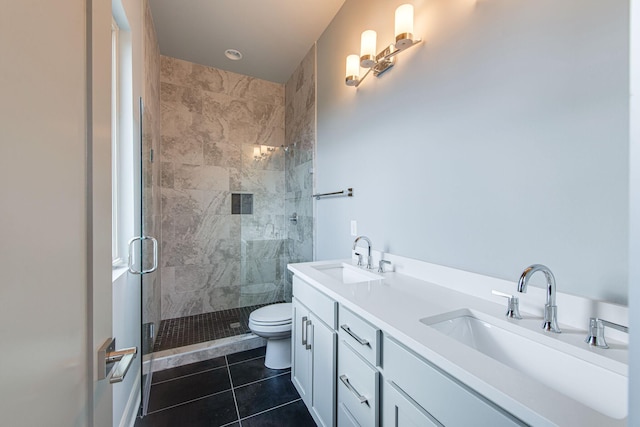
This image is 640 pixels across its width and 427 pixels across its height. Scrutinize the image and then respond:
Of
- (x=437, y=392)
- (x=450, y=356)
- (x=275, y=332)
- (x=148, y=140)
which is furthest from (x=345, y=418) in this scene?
(x=148, y=140)

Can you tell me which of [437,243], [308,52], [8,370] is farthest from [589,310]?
[308,52]

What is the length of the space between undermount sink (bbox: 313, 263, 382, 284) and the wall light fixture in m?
1.30

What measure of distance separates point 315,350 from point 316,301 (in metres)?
0.29

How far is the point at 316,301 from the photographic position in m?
1.45

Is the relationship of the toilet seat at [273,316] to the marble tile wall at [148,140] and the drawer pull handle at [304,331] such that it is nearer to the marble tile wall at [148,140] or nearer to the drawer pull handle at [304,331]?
the drawer pull handle at [304,331]

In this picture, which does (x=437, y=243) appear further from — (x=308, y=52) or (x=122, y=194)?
(x=308, y=52)

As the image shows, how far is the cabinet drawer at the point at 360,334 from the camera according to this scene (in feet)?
3.21

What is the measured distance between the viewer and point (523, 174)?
38.9 inches

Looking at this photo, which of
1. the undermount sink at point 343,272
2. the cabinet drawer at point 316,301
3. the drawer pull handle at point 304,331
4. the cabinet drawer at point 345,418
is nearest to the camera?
the cabinet drawer at point 345,418

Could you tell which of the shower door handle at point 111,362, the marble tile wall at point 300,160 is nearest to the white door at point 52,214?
the shower door handle at point 111,362

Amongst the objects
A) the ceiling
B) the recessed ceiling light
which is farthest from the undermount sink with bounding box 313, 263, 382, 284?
the recessed ceiling light

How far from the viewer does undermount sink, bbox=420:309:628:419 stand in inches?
25.4

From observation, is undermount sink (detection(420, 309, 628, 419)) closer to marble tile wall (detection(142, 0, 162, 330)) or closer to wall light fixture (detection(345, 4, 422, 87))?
wall light fixture (detection(345, 4, 422, 87))

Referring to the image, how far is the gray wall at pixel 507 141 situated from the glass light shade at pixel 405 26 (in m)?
0.10
